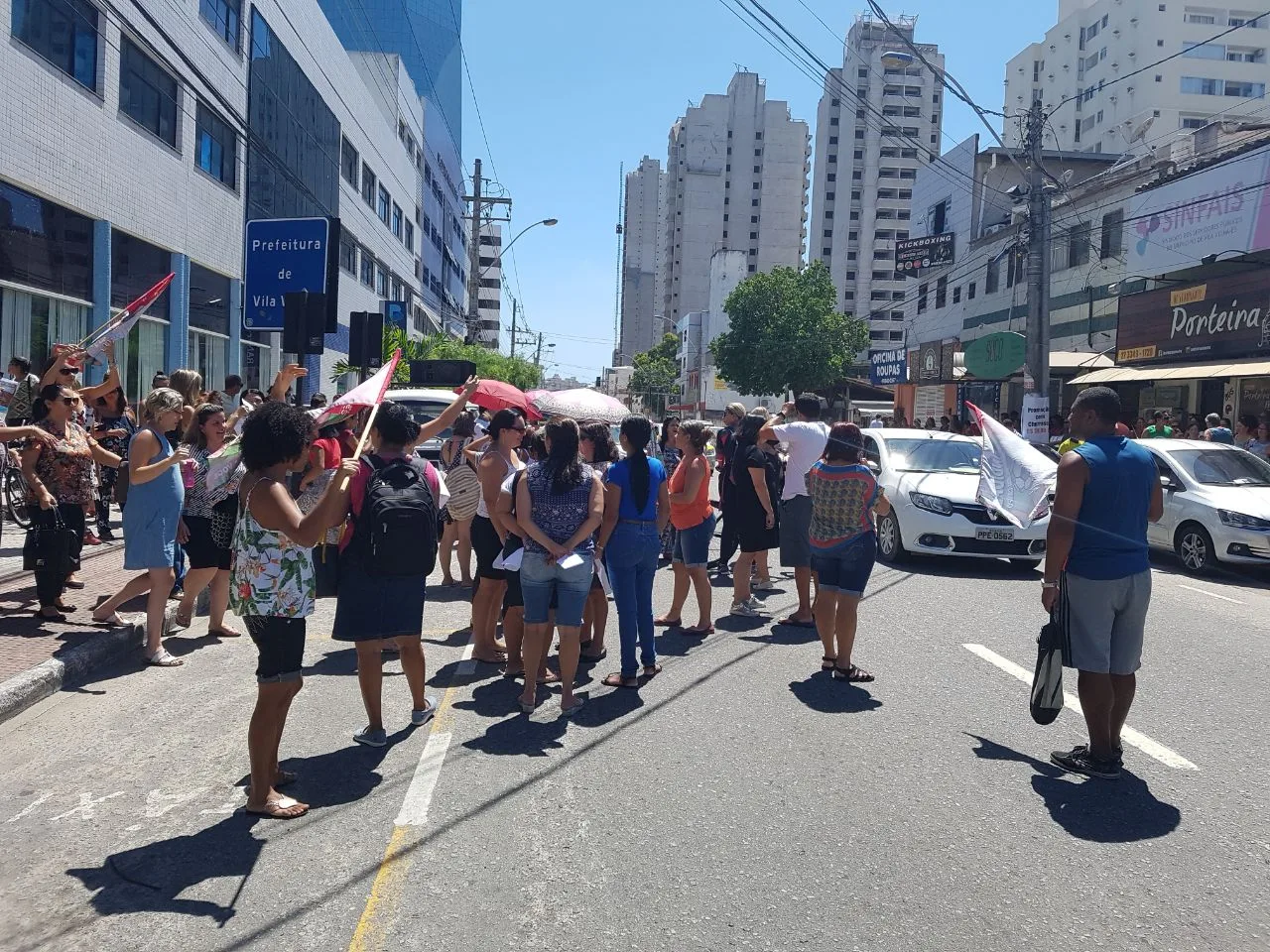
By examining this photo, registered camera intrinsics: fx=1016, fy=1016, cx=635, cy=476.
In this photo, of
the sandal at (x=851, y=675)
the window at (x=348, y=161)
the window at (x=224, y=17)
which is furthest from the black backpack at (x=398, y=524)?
the window at (x=348, y=161)

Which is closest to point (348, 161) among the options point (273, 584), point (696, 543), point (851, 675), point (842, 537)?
point (696, 543)

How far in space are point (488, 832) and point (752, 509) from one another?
511 centimetres

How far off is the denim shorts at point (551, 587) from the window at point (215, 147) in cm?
1875

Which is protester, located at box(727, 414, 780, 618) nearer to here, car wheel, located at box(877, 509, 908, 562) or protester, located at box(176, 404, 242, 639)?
car wheel, located at box(877, 509, 908, 562)

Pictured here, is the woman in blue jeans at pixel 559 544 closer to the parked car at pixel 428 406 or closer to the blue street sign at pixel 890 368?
the parked car at pixel 428 406

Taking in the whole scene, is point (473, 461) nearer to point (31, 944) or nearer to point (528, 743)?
point (528, 743)

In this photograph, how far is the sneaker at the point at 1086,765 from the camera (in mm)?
4977

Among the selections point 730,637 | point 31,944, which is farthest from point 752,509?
point 31,944

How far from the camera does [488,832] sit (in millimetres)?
4254

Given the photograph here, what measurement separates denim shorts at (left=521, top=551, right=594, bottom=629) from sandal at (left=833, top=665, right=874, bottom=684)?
187 cm

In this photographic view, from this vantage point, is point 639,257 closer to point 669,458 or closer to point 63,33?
point 63,33

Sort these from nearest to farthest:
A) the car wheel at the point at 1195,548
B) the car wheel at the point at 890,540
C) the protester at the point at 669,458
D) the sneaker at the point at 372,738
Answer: the sneaker at the point at 372,738, the protester at the point at 669,458, the car wheel at the point at 890,540, the car wheel at the point at 1195,548

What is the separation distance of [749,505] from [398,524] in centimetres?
450

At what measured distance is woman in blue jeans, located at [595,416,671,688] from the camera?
6.39 meters
